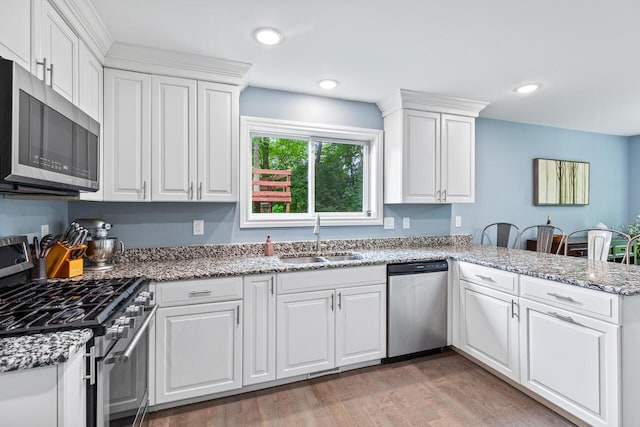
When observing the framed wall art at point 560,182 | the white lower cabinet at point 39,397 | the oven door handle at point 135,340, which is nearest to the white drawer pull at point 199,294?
the oven door handle at point 135,340

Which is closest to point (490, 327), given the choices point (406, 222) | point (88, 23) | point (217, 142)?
point (406, 222)

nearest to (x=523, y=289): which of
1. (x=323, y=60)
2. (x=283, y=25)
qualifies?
(x=323, y=60)

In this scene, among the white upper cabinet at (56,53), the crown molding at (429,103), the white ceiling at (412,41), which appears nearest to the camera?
the white upper cabinet at (56,53)

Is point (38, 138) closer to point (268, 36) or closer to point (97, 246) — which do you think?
point (97, 246)

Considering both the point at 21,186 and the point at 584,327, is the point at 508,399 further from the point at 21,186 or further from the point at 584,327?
the point at 21,186

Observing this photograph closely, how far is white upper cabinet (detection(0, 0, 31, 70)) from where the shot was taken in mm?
1202

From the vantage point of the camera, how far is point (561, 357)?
1.88m

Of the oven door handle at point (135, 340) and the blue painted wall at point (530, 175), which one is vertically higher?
the blue painted wall at point (530, 175)

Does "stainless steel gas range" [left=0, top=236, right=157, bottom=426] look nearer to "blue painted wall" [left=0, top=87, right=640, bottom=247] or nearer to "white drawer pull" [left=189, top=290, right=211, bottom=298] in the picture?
"white drawer pull" [left=189, top=290, right=211, bottom=298]

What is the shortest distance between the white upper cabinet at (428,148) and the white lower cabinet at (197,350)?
1847 millimetres

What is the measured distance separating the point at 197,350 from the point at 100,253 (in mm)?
878

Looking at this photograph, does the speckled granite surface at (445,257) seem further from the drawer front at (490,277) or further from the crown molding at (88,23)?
the crown molding at (88,23)

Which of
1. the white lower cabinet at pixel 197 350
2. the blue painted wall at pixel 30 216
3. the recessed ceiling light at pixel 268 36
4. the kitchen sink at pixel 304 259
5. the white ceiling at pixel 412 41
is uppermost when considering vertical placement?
the white ceiling at pixel 412 41

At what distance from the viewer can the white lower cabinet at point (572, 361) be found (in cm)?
164
